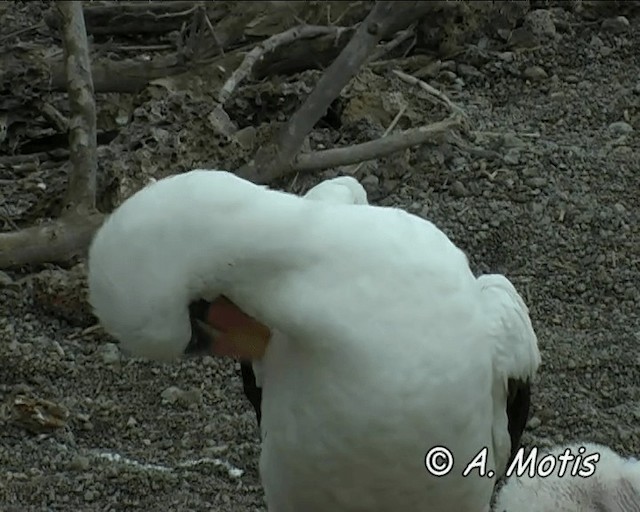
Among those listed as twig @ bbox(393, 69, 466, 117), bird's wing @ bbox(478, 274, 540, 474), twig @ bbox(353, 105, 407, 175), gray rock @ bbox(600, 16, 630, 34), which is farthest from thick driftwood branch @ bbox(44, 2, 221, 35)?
bird's wing @ bbox(478, 274, 540, 474)

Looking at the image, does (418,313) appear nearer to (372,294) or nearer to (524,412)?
(372,294)

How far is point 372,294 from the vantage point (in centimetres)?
318

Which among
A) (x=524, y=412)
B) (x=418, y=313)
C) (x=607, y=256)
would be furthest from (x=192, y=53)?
(x=418, y=313)

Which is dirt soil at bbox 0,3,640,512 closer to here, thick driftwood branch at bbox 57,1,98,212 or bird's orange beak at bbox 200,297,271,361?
thick driftwood branch at bbox 57,1,98,212

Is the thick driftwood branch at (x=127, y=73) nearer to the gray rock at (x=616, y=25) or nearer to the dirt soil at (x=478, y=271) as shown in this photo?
the dirt soil at (x=478, y=271)

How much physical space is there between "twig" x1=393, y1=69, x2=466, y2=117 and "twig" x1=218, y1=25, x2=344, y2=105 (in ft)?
1.37

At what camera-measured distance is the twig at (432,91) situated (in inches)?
280

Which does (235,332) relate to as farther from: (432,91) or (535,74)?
(535,74)

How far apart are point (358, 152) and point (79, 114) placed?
1272 millimetres

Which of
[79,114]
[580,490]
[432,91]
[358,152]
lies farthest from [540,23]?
[580,490]

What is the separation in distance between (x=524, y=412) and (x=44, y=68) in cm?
379

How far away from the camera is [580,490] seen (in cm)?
435

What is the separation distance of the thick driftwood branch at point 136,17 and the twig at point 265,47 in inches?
30.1

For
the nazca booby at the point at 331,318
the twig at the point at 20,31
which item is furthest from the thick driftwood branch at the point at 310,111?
the nazca booby at the point at 331,318
